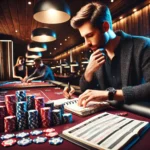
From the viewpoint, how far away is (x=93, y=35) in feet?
5.28

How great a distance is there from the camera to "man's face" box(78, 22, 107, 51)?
61.7 inches

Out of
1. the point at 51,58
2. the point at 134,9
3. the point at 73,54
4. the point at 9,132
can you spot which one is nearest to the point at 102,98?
the point at 9,132

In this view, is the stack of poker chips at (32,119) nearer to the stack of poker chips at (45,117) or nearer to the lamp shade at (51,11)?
the stack of poker chips at (45,117)

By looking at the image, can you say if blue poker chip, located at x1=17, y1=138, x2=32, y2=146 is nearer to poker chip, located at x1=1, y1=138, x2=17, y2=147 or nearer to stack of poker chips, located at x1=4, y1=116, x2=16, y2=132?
poker chip, located at x1=1, y1=138, x2=17, y2=147

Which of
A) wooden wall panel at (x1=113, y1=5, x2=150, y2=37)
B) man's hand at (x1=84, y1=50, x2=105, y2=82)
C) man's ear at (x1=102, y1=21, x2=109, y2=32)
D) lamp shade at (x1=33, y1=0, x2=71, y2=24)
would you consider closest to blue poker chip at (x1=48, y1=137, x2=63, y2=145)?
man's hand at (x1=84, y1=50, x2=105, y2=82)

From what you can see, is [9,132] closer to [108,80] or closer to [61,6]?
[108,80]

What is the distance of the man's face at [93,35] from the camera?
1.57m

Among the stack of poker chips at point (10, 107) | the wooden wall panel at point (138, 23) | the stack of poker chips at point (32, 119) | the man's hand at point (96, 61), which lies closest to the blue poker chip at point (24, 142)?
the stack of poker chips at point (32, 119)

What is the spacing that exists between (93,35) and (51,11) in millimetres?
1121

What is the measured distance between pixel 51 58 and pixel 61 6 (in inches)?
948

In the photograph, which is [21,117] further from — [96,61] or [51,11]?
[51,11]

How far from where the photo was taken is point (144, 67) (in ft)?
5.06

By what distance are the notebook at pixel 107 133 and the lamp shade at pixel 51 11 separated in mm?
1642

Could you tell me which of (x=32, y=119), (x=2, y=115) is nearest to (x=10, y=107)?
(x=2, y=115)
